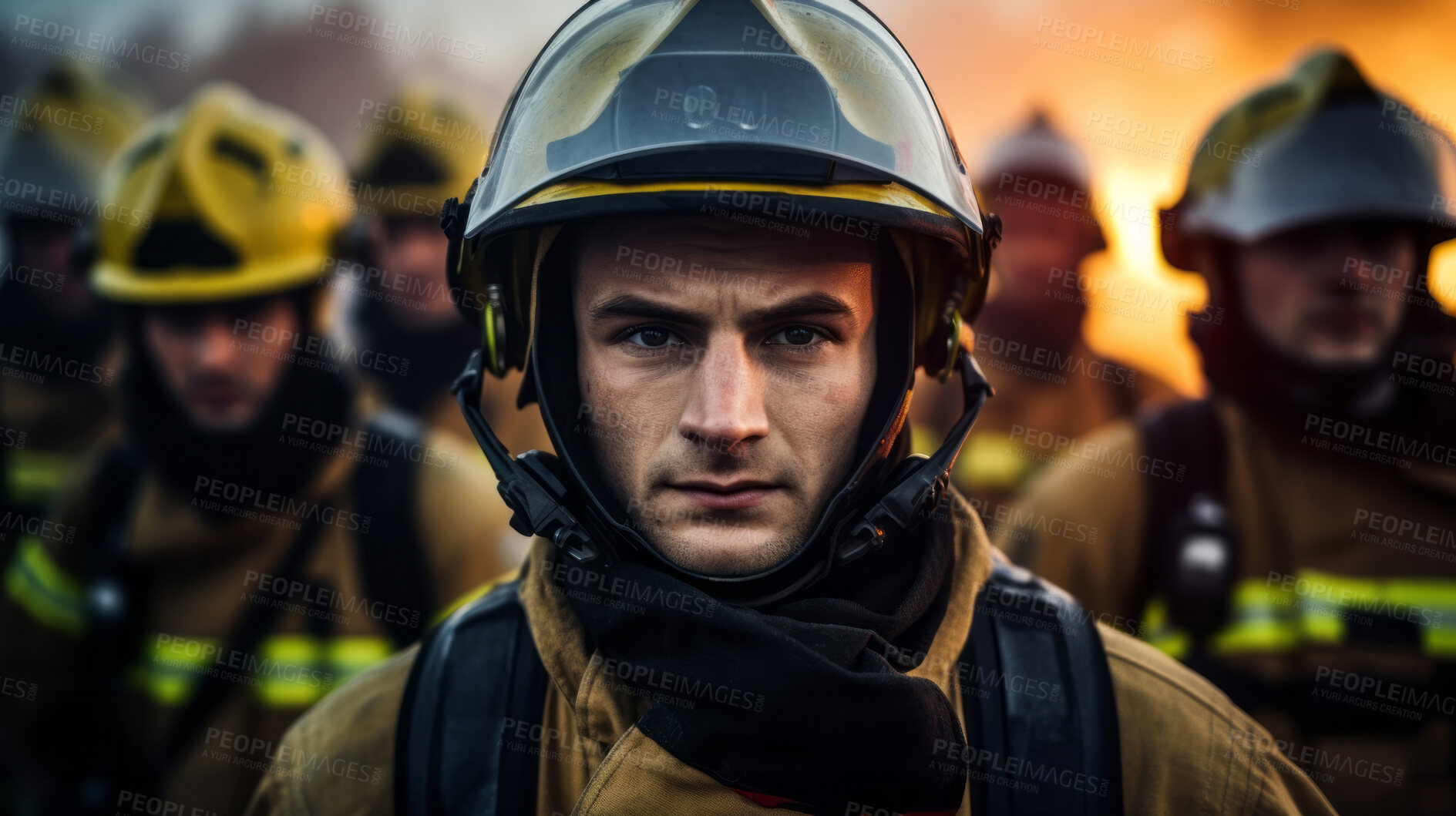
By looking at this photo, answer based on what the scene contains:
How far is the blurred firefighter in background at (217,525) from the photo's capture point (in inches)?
140

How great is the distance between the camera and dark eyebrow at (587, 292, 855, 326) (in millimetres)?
1737

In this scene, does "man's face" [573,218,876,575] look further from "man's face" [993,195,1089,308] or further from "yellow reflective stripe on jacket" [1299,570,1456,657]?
"man's face" [993,195,1089,308]

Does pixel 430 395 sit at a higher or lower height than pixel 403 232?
lower

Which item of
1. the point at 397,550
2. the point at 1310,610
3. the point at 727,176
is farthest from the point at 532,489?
the point at 1310,610

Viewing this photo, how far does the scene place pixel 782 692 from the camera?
1592 mm

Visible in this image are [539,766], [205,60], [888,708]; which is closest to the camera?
[888,708]

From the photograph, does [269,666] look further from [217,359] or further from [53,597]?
[217,359]

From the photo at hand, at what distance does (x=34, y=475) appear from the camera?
19.4 feet

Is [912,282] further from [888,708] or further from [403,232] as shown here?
[403,232]

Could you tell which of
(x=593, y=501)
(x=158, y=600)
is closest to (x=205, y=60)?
(x=158, y=600)

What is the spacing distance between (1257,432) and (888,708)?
109 inches

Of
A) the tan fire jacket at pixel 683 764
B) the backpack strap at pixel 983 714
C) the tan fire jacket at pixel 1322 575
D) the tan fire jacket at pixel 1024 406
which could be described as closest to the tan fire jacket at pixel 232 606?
the tan fire jacket at pixel 683 764

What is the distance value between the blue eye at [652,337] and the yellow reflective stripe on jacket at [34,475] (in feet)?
19.1

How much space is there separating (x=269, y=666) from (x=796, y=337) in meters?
2.85
